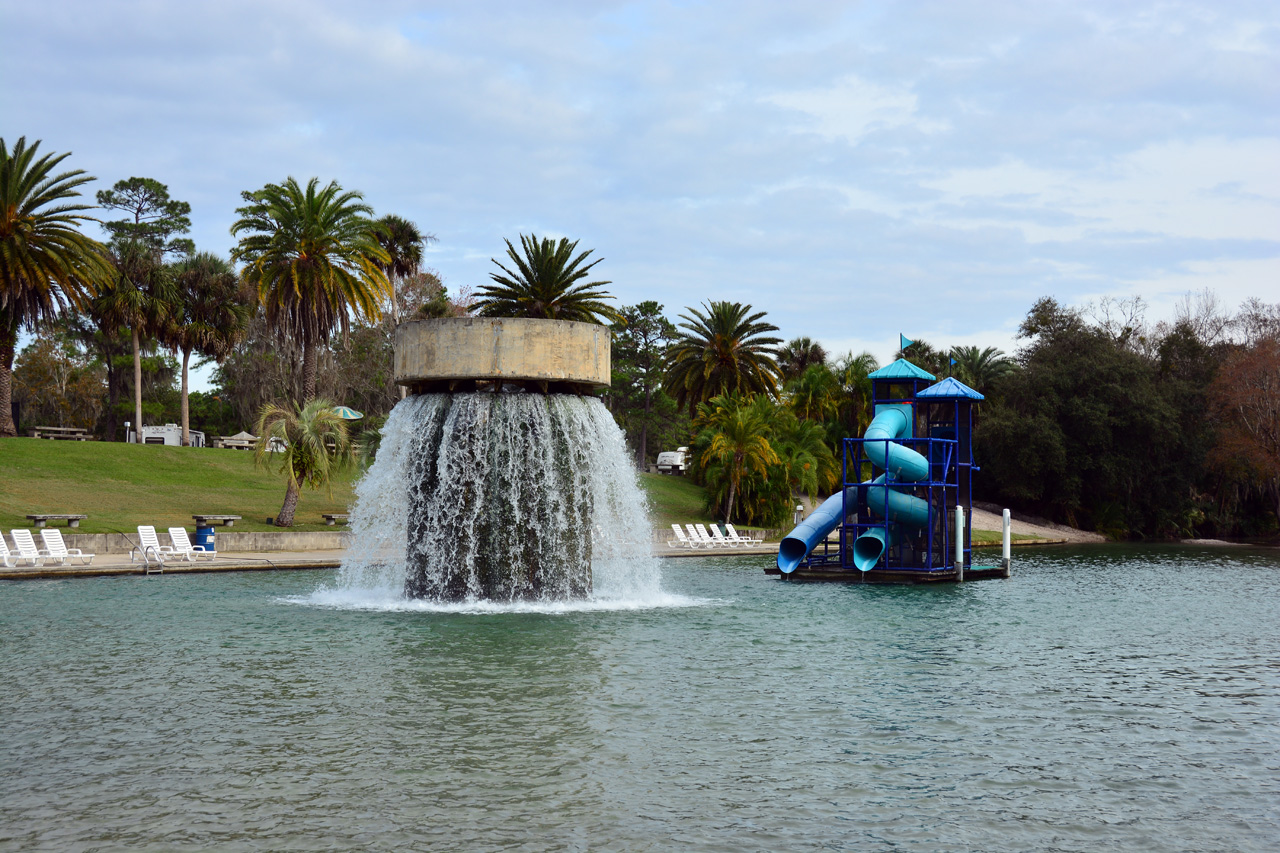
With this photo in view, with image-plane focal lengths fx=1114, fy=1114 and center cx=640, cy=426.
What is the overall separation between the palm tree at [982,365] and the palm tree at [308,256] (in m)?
51.2

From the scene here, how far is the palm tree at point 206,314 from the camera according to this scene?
59.2 meters

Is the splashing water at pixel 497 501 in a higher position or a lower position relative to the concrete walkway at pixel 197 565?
higher

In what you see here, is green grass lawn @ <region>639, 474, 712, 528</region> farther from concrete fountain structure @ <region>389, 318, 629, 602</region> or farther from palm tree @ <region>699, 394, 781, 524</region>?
concrete fountain structure @ <region>389, 318, 629, 602</region>

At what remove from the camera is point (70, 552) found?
1179 inches

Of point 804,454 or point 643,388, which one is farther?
point 643,388

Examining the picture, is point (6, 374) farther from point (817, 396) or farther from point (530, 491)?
point (817, 396)

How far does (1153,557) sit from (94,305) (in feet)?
178

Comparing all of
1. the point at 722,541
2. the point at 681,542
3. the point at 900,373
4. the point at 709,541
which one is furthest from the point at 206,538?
the point at 900,373

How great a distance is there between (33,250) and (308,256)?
12136 mm

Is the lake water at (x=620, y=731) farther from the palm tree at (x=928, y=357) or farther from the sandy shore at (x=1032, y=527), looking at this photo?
the palm tree at (x=928, y=357)

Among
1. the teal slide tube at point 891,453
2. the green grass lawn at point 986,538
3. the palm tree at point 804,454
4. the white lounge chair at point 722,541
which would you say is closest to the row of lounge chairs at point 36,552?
the teal slide tube at point 891,453

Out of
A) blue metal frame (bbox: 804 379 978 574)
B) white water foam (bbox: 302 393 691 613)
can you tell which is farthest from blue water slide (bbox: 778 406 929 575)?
white water foam (bbox: 302 393 691 613)

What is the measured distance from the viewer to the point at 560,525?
22656 millimetres

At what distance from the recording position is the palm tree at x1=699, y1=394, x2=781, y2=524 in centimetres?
5469
